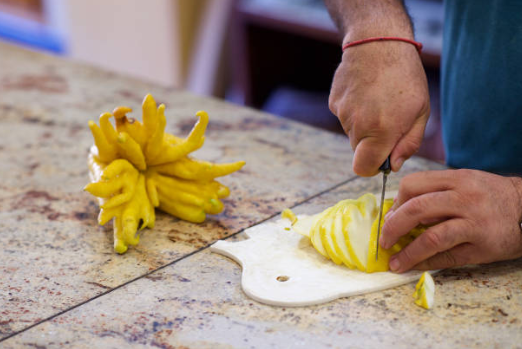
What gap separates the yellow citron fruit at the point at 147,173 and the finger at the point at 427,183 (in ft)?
1.34

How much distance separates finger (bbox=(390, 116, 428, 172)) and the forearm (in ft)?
0.67

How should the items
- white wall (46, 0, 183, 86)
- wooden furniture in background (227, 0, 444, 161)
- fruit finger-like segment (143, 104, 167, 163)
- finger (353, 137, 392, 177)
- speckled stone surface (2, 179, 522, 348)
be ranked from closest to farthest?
1. speckled stone surface (2, 179, 522, 348)
2. finger (353, 137, 392, 177)
3. fruit finger-like segment (143, 104, 167, 163)
4. wooden furniture in background (227, 0, 444, 161)
5. white wall (46, 0, 183, 86)

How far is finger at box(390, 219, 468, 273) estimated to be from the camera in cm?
119

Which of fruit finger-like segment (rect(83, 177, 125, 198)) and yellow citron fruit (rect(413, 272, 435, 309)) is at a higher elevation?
fruit finger-like segment (rect(83, 177, 125, 198))

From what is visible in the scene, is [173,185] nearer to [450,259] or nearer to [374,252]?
[374,252]


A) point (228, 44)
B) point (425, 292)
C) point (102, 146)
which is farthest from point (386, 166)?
point (228, 44)

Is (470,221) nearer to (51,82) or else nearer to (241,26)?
(51,82)

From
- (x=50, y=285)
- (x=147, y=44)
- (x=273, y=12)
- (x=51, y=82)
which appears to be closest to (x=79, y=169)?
(x=50, y=285)

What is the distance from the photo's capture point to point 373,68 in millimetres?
1307

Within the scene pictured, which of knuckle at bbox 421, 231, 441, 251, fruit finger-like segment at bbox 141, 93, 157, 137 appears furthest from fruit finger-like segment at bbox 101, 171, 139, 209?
knuckle at bbox 421, 231, 441, 251

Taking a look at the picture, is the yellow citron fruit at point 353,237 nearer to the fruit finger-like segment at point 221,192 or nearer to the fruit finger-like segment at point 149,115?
the fruit finger-like segment at point 221,192

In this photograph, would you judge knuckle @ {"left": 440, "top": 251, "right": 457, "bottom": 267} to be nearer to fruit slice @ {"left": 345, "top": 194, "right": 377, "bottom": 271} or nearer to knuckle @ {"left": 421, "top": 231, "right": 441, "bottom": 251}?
knuckle @ {"left": 421, "top": 231, "right": 441, "bottom": 251}

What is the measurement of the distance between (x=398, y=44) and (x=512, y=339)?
63cm

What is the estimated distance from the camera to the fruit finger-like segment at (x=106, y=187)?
4.33ft
